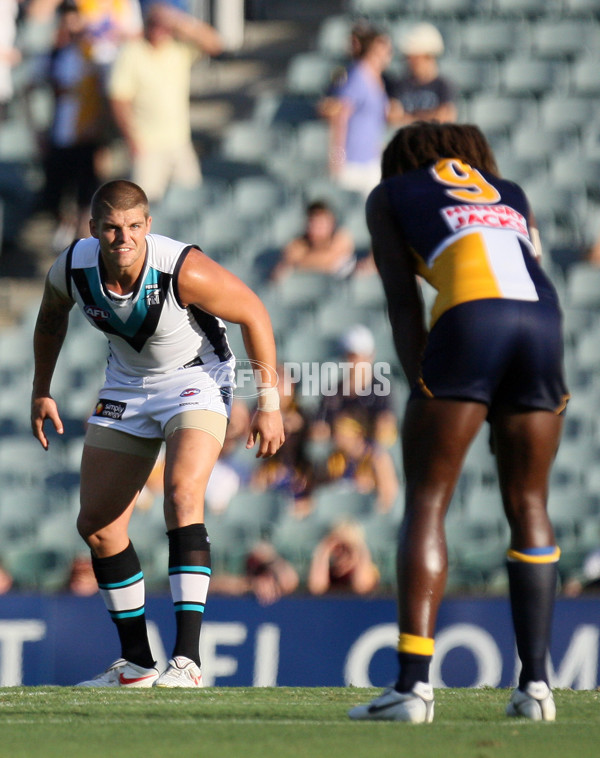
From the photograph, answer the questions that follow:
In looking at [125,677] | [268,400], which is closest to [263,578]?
[125,677]

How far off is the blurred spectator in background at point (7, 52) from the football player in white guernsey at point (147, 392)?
25.4ft

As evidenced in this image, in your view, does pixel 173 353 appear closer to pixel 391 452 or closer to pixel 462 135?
pixel 462 135

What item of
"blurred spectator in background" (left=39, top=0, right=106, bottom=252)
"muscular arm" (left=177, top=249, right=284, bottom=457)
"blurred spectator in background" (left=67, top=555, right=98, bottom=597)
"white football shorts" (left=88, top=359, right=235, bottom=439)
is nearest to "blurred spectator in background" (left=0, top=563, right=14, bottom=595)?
"blurred spectator in background" (left=67, top=555, right=98, bottom=597)

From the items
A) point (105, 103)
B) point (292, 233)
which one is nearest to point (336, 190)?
point (292, 233)

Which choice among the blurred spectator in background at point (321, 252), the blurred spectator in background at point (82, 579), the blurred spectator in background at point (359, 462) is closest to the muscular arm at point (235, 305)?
the blurred spectator in background at point (359, 462)

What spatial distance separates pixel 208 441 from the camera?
15.8ft

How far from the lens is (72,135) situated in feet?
36.1

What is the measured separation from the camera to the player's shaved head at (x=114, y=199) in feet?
15.0

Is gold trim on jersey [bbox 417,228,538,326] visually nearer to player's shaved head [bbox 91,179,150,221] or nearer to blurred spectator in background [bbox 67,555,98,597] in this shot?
player's shaved head [bbox 91,179,150,221]

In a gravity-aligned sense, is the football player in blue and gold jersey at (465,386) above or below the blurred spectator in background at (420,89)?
below

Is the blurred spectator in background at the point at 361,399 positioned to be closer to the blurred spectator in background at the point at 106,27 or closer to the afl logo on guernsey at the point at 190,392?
the afl logo on guernsey at the point at 190,392

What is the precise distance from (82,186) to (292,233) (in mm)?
1985

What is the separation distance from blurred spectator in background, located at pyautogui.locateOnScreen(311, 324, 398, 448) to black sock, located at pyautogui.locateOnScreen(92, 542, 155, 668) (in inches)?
142

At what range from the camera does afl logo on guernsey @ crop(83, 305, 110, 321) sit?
474 centimetres
